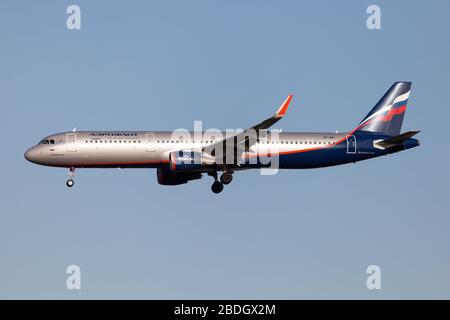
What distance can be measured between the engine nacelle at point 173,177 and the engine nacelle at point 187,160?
4.31 m

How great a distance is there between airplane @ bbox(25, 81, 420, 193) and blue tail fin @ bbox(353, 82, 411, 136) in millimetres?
1989

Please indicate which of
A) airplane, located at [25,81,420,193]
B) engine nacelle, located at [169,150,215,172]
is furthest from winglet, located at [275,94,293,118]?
engine nacelle, located at [169,150,215,172]

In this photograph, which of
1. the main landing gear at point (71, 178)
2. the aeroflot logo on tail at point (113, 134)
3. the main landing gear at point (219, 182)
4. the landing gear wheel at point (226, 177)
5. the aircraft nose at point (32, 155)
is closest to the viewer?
the main landing gear at point (71, 178)

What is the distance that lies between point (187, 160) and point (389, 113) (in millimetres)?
20023

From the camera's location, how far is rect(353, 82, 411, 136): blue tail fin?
262 ft

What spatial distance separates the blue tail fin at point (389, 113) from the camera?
79812mm

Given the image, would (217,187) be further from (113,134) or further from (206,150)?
(113,134)

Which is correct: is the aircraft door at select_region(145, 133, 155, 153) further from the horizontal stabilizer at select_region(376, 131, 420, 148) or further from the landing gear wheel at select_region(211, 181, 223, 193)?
the horizontal stabilizer at select_region(376, 131, 420, 148)

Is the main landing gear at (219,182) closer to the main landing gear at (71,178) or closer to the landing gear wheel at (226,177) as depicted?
the landing gear wheel at (226,177)

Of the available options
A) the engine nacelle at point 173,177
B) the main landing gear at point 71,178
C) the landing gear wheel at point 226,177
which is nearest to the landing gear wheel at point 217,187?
the landing gear wheel at point 226,177

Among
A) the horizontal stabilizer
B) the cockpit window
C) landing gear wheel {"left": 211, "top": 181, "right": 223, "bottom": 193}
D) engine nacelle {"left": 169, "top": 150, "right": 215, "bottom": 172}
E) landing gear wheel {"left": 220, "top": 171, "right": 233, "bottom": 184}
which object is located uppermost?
the cockpit window

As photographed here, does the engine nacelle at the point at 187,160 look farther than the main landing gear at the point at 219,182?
No

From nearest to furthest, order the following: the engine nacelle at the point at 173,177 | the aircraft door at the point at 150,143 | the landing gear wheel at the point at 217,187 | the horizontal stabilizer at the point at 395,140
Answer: the aircraft door at the point at 150,143, the landing gear wheel at the point at 217,187, the horizontal stabilizer at the point at 395,140, the engine nacelle at the point at 173,177

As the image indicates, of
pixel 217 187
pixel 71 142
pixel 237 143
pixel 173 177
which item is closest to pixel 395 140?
pixel 237 143
